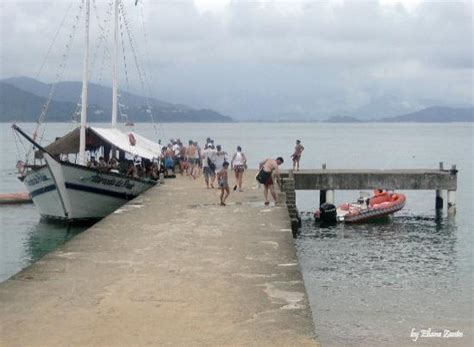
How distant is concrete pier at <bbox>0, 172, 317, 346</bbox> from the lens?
27.0 feet

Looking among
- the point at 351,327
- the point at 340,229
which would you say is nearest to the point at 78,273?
the point at 351,327

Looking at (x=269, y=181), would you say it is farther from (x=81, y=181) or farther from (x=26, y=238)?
(x=26, y=238)

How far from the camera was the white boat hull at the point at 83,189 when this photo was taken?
26266 mm

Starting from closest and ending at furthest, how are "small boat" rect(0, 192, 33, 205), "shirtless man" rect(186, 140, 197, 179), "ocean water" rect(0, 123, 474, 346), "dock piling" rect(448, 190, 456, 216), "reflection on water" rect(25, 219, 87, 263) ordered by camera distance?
"ocean water" rect(0, 123, 474, 346) < "reflection on water" rect(25, 219, 87, 263) < "shirtless man" rect(186, 140, 197, 179) < "dock piling" rect(448, 190, 456, 216) < "small boat" rect(0, 192, 33, 205)

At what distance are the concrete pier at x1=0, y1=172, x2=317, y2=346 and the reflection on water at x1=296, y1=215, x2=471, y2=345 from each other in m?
2.52

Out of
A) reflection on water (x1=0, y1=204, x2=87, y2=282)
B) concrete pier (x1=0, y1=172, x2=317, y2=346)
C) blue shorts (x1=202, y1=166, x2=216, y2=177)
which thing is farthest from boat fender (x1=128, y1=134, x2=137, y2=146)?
concrete pier (x1=0, y1=172, x2=317, y2=346)

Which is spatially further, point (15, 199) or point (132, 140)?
point (15, 199)

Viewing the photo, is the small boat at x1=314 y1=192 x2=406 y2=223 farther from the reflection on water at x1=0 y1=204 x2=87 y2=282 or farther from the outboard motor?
the reflection on water at x1=0 y1=204 x2=87 y2=282

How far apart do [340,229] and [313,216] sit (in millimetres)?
4654

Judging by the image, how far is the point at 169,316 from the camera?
892 centimetres

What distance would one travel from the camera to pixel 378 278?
66.0 feet

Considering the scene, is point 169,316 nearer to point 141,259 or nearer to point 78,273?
point 78,273

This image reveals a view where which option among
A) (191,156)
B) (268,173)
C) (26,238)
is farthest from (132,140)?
(268,173)

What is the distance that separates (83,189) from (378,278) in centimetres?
1245
